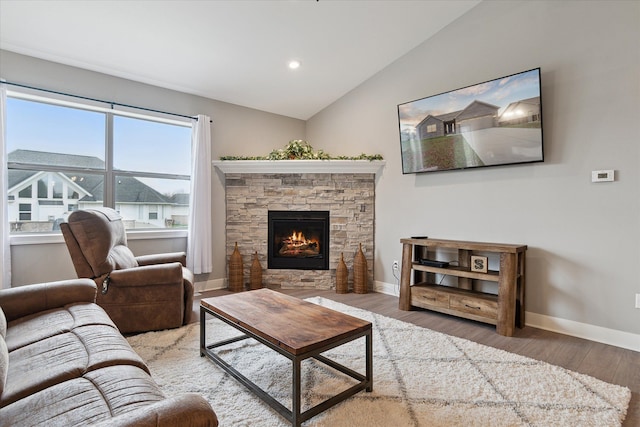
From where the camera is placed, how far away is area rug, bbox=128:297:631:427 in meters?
1.72

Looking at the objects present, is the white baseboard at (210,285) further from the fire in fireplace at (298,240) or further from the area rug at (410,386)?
the area rug at (410,386)

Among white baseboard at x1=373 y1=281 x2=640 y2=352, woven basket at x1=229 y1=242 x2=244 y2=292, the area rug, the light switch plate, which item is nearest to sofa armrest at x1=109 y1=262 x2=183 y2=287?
the area rug

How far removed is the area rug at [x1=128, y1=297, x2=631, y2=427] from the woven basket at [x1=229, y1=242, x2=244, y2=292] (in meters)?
1.71

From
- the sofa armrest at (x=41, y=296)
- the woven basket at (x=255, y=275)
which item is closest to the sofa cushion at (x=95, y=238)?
the sofa armrest at (x=41, y=296)

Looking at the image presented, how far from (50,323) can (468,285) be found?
343 cm

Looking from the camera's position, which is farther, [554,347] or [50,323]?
[554,347]

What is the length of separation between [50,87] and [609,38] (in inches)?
200

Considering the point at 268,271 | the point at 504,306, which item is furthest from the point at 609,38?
the point at 268,271

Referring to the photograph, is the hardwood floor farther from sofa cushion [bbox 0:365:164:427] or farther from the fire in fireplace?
sofa cushion [bbox 0:365:164:427]

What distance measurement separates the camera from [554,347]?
266 centimetres

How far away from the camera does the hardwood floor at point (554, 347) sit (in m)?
2.18

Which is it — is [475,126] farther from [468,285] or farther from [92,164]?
[92,164]

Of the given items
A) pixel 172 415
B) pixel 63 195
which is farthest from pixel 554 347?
pixel 63 195

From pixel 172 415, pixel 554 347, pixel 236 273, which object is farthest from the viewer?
pixel 236 273
